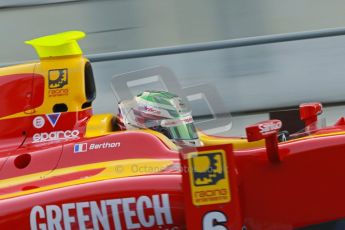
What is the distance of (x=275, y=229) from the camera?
3.02 m

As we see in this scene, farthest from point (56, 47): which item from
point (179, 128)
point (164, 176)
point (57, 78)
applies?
point (164, 176)

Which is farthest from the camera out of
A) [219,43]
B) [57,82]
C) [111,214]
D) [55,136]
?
[219,43]

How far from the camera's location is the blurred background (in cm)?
528

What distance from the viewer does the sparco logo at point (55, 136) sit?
11.8ft

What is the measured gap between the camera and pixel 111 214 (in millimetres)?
2963

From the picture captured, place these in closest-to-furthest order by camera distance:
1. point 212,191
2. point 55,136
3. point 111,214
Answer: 1. point 212,191
2. point 111,214
3. point 55,136

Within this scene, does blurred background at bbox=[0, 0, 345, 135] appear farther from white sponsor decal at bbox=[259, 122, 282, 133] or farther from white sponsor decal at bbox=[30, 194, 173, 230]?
white sponsor decal at bbox=[30, 194, 173, 230]

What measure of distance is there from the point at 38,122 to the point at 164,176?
3.07 ft

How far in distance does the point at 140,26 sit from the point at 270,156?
130 inches

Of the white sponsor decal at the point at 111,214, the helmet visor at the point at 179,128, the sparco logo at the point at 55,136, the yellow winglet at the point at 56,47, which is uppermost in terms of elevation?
the yellow winglet at the point at 56,47

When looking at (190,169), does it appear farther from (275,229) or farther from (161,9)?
(161,9)

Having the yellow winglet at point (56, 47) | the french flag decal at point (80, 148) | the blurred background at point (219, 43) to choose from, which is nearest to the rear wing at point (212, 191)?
the french flag decal at point (80, 148)

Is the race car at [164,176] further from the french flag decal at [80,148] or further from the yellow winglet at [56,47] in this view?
the yellow winglet at [56,47]

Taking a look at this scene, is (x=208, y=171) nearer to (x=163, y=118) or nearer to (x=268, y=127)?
(x=268, y=127)
